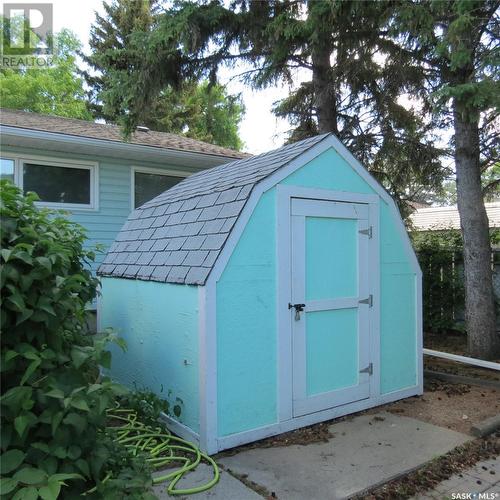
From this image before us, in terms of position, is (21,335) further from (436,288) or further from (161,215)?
(436,288)

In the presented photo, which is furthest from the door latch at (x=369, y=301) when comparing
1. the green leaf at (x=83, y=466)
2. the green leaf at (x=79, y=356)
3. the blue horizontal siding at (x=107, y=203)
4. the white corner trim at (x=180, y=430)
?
the blue horizontal siding at (x=107, y=203)

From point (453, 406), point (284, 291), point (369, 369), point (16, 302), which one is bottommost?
point (453, 406)

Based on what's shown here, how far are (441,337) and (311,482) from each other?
619 cm

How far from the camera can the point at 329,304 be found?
432 centimetres

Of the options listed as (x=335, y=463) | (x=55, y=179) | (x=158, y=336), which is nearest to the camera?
(x=335, y=463)

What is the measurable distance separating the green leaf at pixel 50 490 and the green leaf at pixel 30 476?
0.04 metres

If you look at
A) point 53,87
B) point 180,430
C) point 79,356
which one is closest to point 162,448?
point 180,430

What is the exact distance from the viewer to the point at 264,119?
32.6 feet

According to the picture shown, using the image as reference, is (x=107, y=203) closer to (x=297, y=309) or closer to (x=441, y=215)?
(x=297, y=309)

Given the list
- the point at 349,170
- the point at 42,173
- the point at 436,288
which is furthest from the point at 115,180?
the point at 436,288

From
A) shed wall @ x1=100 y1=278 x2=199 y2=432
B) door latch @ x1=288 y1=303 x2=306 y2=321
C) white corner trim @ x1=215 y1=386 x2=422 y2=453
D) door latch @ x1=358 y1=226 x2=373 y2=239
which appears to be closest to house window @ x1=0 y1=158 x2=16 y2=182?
shed wall @ x1=100 y1=278 x2=199 y2=432

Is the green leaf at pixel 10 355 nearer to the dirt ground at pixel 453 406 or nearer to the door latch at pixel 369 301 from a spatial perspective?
the door latch at pixel 369 301

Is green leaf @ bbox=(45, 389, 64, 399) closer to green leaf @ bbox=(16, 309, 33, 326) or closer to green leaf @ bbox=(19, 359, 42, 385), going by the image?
green leaf @ bbox=(19, 359, 42, 385)

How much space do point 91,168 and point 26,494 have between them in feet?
24.3
